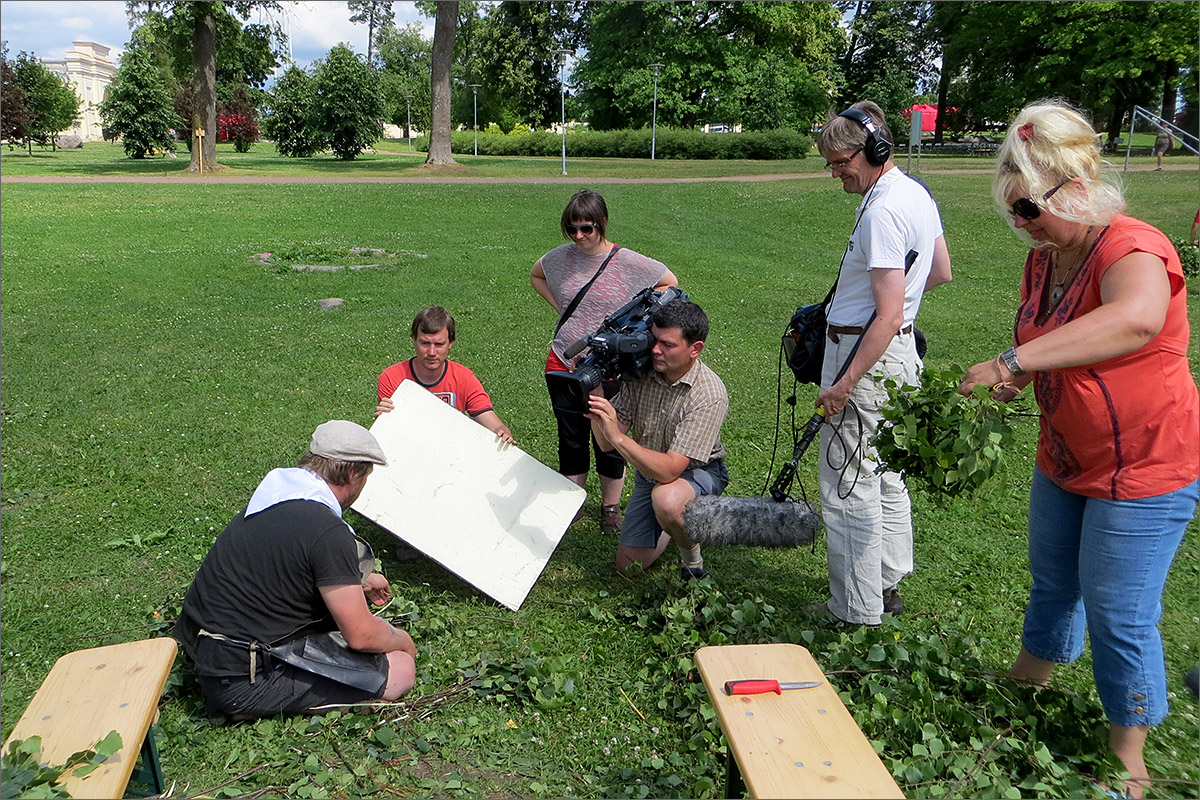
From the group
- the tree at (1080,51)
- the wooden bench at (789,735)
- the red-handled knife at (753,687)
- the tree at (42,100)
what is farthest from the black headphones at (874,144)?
the tree at (42,100)

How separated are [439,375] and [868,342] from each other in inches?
96.3

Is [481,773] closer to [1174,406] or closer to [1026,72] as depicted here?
[1174,406]

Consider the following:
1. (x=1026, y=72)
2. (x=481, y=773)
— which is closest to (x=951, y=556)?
(x=481, y=773)

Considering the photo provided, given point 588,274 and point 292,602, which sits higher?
point 588,274

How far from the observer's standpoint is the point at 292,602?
316cm

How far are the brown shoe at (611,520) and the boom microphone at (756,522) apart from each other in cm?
120

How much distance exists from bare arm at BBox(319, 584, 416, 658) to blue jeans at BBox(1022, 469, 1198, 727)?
2.37 m

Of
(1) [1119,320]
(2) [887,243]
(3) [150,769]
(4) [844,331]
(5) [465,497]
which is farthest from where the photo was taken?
(5) [465,497]

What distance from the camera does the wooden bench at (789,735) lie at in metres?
2.27

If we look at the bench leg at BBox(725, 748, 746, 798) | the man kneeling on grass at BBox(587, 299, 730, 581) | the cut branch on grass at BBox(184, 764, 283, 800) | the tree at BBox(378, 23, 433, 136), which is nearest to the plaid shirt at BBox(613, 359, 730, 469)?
the man kneeling on grass at BBox(587, 299, 730, 581)

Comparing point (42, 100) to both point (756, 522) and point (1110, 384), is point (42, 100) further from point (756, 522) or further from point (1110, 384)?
point (1110, 384)

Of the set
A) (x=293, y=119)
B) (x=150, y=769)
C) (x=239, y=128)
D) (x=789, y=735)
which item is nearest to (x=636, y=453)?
(x=789, y=735)

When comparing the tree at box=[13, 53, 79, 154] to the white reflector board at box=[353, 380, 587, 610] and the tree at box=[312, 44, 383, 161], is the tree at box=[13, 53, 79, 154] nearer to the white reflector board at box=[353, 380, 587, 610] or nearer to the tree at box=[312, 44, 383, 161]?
the tree at box=[312, 44, 383, 161]

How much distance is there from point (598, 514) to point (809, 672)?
2.75m
